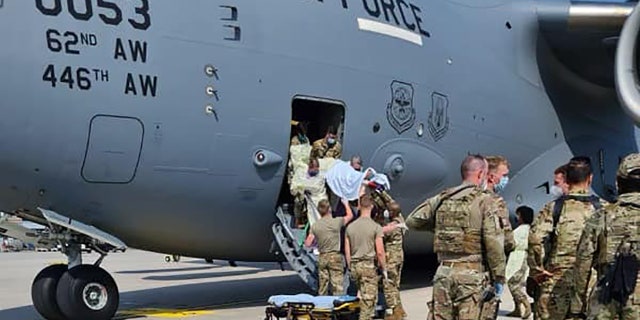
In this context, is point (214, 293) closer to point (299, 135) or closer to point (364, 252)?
point (299, 135)

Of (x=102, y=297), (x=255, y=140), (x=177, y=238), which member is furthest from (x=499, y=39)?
(x=102, y=297)

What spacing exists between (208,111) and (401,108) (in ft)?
8.57

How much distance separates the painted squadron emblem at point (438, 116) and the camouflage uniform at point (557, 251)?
168 inches

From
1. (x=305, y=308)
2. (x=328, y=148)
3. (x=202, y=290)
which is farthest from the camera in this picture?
(x=202, y=290)

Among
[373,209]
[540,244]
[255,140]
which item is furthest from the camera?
[373,209]

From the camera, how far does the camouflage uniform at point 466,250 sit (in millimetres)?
5496

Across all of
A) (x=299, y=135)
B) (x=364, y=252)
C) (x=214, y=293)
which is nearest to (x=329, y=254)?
(x=364, y=252)

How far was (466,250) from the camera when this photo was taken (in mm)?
5539

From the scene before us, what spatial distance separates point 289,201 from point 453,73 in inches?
114

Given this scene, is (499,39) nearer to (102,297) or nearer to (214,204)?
(214,204)

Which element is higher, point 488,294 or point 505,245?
point 505,245

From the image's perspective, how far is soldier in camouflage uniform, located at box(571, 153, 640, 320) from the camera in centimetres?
492

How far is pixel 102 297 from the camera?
8.17 metres

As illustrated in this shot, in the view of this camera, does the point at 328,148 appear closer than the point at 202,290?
Yes
